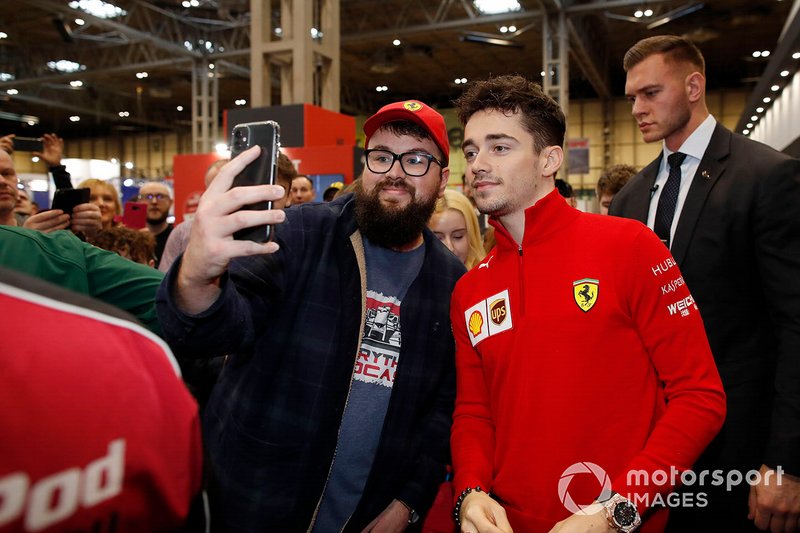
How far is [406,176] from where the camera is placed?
2.06 meters

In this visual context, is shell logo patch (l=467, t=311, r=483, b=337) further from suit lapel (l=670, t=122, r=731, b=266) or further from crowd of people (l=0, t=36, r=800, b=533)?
suit lapel (l=670, t=122, r=731, b=266)

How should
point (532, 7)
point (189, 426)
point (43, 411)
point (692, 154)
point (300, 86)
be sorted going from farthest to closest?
point (532, 7) → point (300, 86) → point (692, 154) → point (189, 426) → point (43, 411)

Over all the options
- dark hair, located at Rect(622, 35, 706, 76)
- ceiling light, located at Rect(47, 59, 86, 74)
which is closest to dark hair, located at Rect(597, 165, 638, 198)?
dark hair, located at Rect(622, 35, 706, 76)

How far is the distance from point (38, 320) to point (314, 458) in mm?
1263

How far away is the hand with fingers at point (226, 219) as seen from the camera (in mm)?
1108

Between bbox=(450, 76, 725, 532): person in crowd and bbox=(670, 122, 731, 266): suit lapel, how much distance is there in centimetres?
50

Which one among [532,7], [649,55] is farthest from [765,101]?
[649,55]

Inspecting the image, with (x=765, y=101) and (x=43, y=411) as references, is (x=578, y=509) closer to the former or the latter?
(x=43, y=411)

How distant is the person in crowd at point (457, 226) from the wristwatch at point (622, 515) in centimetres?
193

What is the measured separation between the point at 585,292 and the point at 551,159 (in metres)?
0.50

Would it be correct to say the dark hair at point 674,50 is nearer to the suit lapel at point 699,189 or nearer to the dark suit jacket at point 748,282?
the suit lapel at point 699,189

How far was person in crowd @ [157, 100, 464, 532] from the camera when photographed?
169 cm

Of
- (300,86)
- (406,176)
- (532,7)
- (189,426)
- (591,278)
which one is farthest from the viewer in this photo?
(532,7)

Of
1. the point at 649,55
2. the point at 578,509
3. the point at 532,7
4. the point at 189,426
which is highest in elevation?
the point at 532,7
